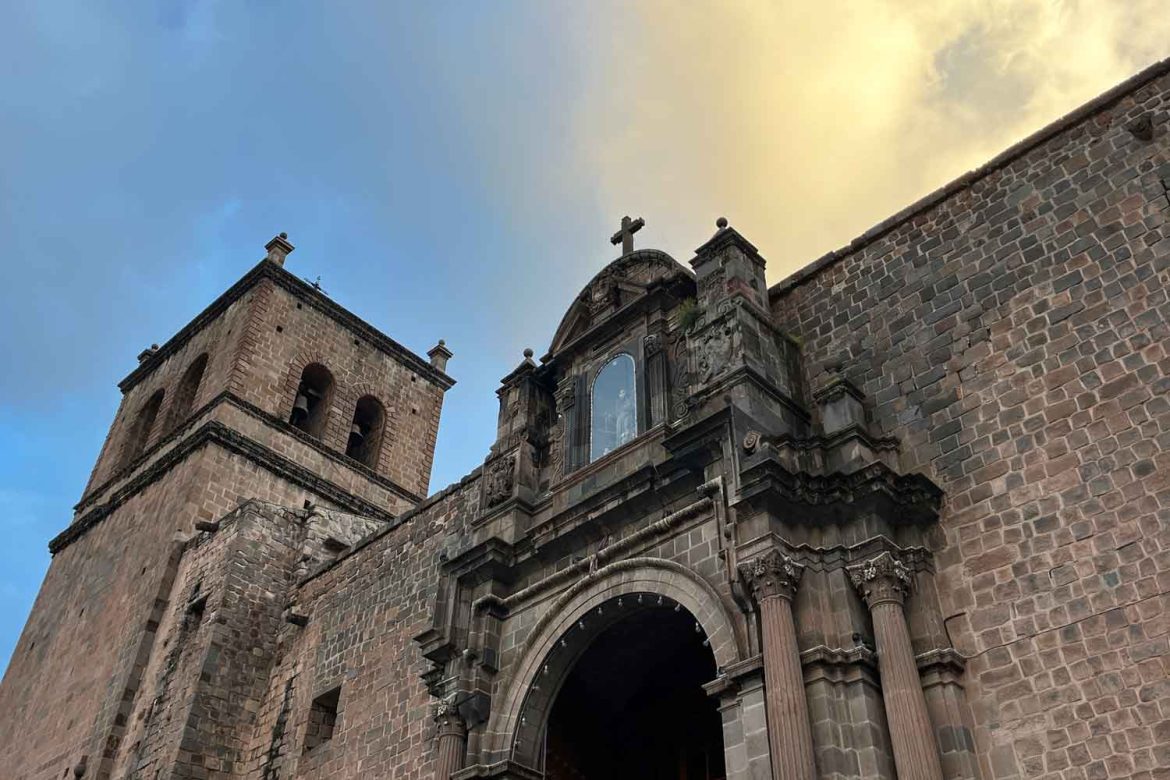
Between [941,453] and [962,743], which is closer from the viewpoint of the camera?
[962,743]

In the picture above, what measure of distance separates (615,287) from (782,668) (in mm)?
5757

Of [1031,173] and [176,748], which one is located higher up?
[1031,173]

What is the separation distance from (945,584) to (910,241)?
3.69 m

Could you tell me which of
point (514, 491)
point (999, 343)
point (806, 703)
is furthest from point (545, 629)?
point (999, 343)

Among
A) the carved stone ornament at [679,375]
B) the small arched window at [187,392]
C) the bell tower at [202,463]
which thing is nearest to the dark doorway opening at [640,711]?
the carved stone ornament at [679,375]

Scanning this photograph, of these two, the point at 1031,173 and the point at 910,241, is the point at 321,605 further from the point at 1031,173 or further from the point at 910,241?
the point at 1031,173

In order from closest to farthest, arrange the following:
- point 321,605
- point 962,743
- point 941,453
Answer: point 962,743 → point 941,453 → point 321,605

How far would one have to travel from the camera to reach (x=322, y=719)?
14219 millimetres

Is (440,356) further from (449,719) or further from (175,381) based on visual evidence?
(449,719)

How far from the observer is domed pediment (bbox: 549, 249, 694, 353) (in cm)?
1160

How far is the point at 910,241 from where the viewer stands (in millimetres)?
10164

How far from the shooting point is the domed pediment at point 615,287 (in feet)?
38.1

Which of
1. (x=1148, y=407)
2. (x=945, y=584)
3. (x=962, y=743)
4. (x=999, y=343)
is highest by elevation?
(x=999, y=343)

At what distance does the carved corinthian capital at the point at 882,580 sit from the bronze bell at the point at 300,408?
16792 millimetres
